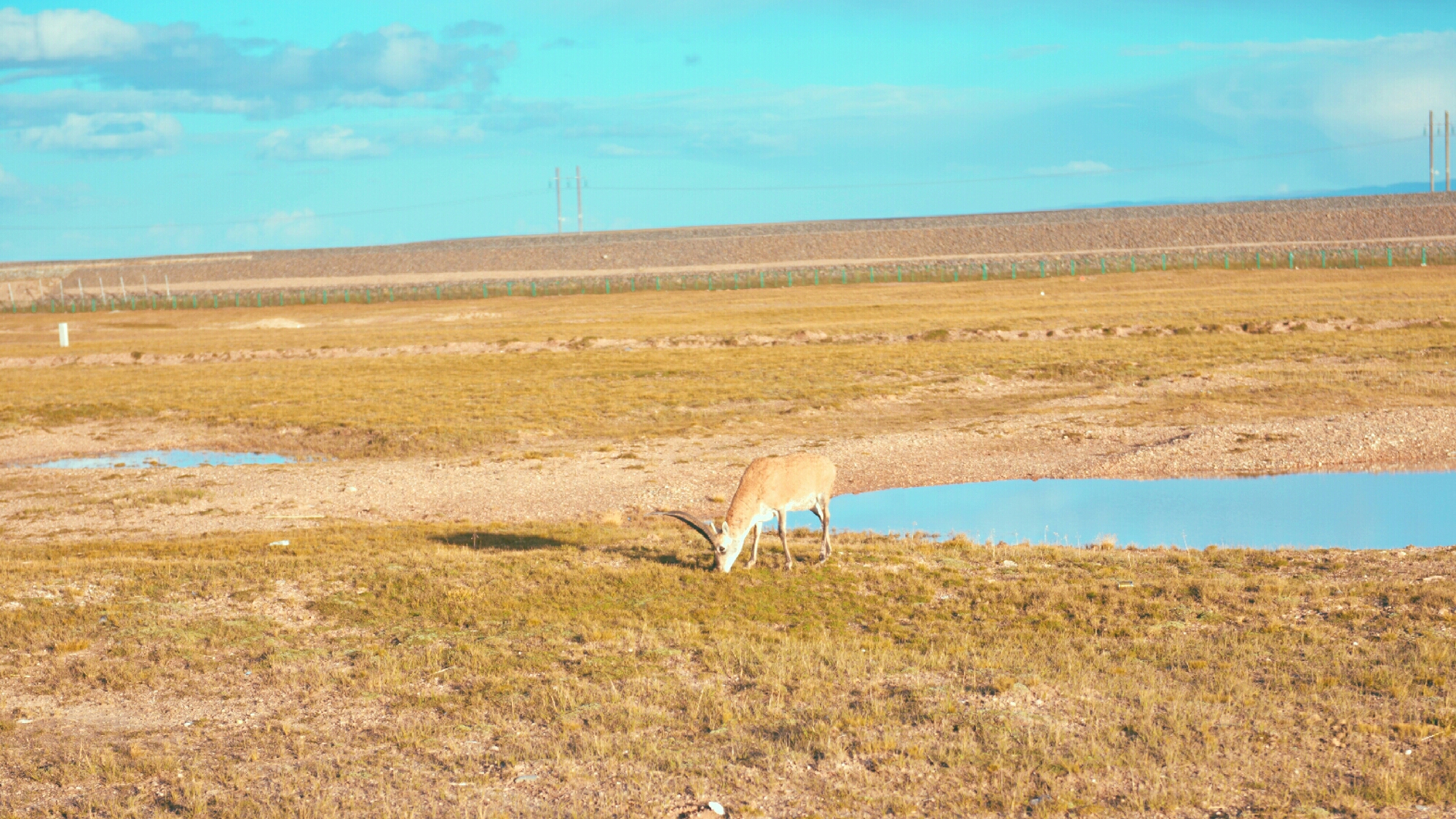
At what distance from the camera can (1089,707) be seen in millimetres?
11359

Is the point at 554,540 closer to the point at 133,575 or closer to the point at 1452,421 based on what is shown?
the point at 133,575

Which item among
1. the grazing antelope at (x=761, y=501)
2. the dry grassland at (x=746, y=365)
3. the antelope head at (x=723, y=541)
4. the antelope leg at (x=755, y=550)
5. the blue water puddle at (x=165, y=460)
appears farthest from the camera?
the dry grassland at (x=746, y=365)

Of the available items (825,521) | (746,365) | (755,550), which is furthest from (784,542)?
(746,365)

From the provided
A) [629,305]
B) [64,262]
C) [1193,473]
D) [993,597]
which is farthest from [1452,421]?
[64,262]

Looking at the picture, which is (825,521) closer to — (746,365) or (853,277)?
(746,365)

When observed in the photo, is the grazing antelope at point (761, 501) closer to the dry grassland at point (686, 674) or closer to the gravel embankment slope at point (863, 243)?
the dry grassland at point (686, 674)

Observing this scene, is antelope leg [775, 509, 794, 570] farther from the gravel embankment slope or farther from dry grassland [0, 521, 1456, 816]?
the gravel embankment slope

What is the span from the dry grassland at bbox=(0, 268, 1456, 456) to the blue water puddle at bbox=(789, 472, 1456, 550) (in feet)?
23.0

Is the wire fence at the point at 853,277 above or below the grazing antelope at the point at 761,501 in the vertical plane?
above

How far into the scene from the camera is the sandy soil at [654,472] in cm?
2334

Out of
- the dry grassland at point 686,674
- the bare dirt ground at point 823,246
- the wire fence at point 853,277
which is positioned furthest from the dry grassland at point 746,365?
the bare dirt ground at point 823,246

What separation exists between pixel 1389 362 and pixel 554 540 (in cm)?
3022

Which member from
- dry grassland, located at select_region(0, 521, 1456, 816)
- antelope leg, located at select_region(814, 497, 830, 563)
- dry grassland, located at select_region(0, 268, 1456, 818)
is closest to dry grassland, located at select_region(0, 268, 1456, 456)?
dry grassland, located at select_region(0, 268, 1456, 818)

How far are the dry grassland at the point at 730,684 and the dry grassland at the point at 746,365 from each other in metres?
14.3
